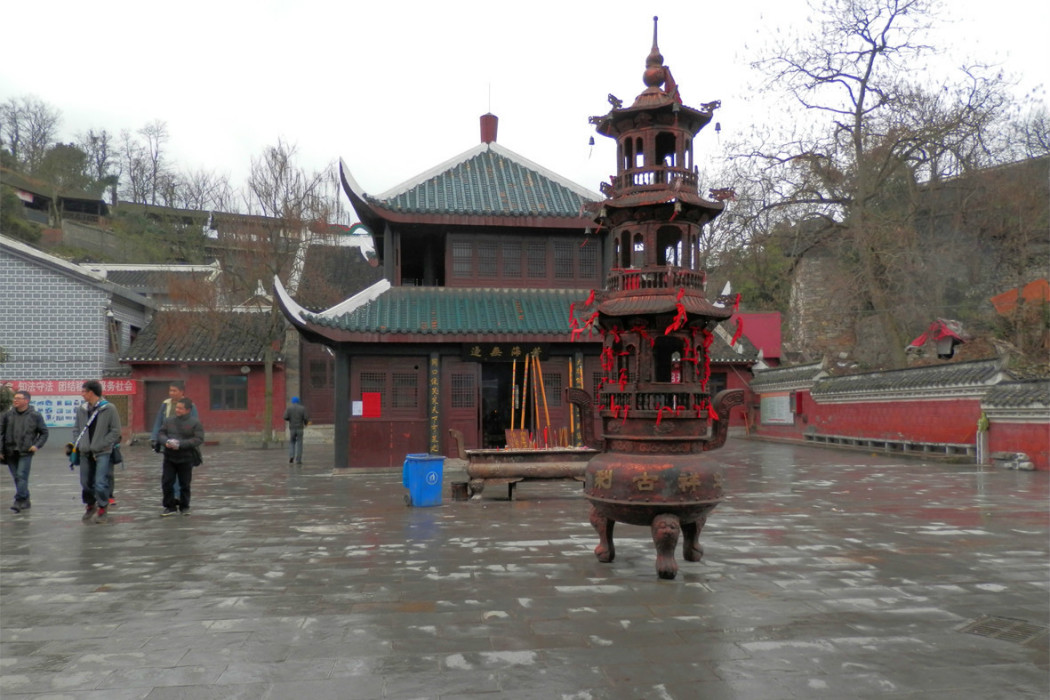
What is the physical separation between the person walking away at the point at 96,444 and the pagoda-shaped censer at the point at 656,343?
229 inches

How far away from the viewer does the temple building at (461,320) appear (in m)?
15.3

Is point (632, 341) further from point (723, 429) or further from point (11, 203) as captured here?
point (11, 203)

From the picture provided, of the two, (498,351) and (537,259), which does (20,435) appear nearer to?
(498,351)

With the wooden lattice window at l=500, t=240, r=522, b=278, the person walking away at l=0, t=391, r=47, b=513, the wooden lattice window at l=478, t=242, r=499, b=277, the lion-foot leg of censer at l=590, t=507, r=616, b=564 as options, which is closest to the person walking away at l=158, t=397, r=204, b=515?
the person walking away at l=0, t=391, r=47, b=513

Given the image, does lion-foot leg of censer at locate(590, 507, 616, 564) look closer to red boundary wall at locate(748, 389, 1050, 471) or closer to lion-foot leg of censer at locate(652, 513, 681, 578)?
lion-foot leg of censer at locate(652, 513, 681, 578)

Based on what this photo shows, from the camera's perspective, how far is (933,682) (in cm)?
390

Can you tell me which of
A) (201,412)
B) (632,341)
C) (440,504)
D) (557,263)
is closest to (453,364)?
(557,263)

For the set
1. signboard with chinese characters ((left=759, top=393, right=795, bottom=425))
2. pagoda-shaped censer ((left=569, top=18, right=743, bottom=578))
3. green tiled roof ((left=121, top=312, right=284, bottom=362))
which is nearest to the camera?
pagoda-shaped censer ((left=569, top=18, right=743, bottom=578))

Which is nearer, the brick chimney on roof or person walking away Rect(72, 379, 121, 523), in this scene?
person walking away Rect(72, 379, 121, 523)

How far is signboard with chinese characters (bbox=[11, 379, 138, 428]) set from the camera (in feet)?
77.9

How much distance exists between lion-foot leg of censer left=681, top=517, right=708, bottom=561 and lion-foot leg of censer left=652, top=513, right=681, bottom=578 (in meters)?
0.49

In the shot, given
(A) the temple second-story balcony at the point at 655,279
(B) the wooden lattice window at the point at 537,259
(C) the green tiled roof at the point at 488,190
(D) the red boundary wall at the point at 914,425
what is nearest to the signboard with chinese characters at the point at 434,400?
(B) the wooden lattice window at the point at 537,259

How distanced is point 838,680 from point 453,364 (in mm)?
12291

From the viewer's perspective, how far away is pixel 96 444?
28.3 ft
